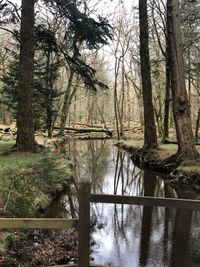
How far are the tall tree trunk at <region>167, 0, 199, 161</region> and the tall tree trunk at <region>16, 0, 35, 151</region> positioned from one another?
15.9ft

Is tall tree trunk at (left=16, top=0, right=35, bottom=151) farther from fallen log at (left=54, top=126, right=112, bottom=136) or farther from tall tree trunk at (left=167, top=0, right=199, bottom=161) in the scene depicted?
fallen log at (left=54, top=126, right=112, bottom=136)

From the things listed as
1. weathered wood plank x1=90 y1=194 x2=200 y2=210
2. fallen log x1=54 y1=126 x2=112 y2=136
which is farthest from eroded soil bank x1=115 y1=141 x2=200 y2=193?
fallen log x1=54 y1=126 x2=112 y2=136

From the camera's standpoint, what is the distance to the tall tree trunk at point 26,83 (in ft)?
42.3

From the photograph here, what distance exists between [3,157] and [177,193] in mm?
5423

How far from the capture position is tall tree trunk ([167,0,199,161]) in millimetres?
13406

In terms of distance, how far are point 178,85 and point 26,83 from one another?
207 inches

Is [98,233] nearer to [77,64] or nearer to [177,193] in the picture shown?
[177,193]

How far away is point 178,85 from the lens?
13.5m

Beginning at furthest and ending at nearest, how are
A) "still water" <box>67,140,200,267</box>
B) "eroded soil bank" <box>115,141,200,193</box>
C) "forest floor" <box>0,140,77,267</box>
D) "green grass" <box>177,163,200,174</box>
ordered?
"green grass" <box>177,163,200,174</box>
"eroded soil bank" <box>115,141,200,193</box>
"still water" <box>67,140,200,267</box>
"forest floor" <box>0,140,77,267</box>

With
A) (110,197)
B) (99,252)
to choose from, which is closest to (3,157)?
(99,252)

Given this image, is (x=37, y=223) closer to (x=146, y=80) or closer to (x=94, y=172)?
(x=94, y=172)

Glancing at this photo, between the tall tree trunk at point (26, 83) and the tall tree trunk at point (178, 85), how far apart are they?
15.9 ft

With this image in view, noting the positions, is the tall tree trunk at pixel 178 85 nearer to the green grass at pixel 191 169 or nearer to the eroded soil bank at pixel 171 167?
the green grass at pixel 191 169

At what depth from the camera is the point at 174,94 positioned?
13.6 metres
